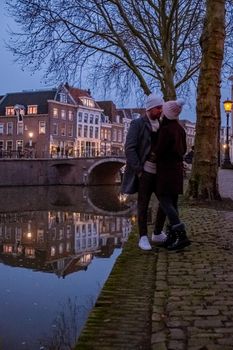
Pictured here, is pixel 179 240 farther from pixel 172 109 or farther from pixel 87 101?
pixel 87 101

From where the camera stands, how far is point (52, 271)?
9.28m

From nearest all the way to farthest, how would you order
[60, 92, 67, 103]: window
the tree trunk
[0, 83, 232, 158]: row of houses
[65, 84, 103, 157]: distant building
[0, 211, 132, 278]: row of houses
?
[0, 211, 132, 278]: row of houses, the tree trunk, [0, 83, 232, 158]: row of houses, [60, 92, 67, 103]: window, [65, 84, 103, 157]: distant building

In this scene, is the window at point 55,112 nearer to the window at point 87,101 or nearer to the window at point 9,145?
the window at point 9,145

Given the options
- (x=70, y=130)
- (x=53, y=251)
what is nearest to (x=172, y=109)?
(x=53, y=251)

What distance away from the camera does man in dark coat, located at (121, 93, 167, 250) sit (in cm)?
552

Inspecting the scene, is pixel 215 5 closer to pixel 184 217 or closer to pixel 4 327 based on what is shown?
pixel 184 217

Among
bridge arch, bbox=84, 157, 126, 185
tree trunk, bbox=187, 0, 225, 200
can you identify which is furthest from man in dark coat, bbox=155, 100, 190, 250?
bridge arch, bbox=84, 157, 126, 185

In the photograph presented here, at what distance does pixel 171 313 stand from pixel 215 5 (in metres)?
8.63

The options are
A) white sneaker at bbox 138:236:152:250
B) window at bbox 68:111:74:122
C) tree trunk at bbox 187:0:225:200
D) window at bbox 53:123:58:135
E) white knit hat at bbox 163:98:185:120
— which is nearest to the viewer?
white knit hat at bbox 163:98:185:120

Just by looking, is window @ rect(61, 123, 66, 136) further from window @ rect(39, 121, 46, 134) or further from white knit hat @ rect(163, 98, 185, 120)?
white knit hat @ rect(163, 98, 185, 120)

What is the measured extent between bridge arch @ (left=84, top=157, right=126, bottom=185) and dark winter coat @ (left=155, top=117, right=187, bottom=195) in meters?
41.5

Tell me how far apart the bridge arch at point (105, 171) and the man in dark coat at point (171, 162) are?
41410 millimetres

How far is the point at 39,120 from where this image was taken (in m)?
61.5

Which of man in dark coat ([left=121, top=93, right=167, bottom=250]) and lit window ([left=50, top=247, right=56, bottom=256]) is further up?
man in dark coat ([left=121, top=93, right=167, bottom=250])
